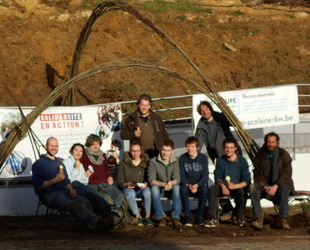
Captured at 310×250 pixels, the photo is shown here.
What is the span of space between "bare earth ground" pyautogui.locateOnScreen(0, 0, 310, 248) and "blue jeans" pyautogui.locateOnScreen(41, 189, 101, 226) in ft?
26.5

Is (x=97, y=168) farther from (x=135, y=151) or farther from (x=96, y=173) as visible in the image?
(x=135, y=151)

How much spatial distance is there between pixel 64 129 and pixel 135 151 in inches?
68.9

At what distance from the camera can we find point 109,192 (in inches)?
516

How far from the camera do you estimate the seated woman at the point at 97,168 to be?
13.1m

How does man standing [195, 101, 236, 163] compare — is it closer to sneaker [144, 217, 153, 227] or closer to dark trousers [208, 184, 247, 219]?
dark trousers [208, 184, 247, 219]

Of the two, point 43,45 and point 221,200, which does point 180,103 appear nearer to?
point 43,45

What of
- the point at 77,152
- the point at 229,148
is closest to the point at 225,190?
the point at 229,148

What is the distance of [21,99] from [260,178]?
933 centimetres

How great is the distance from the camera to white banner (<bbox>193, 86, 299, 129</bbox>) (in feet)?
51.0

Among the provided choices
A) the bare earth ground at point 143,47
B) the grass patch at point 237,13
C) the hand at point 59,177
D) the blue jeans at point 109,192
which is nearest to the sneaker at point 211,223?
the blue jeans at point 109,192

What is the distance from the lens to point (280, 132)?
59.0 ft

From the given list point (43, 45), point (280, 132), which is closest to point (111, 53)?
point (43, 45)

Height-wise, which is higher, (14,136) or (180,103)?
(180,103)

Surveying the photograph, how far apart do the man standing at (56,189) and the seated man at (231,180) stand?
6.76ft
